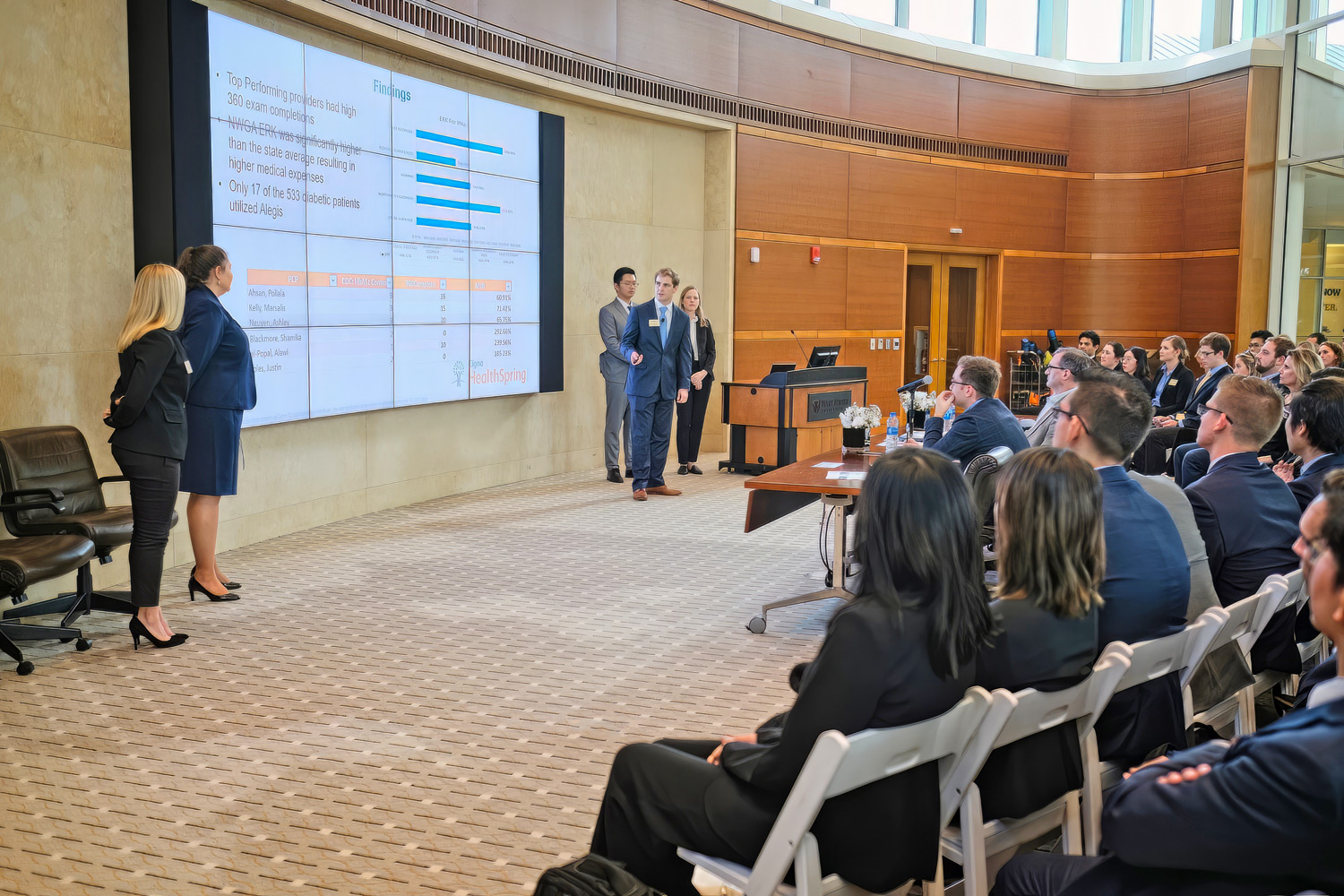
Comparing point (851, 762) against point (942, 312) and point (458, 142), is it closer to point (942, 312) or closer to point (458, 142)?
point (458, 142)

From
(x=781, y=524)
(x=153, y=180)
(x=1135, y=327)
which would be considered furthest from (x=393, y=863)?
(x=1135, y=327)

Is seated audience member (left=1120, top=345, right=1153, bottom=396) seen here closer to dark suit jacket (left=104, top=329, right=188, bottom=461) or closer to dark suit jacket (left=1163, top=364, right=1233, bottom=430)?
dark suit jacket (left=1163, top=364, right=1233, bottom=430)

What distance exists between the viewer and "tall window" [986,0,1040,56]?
44.4ft

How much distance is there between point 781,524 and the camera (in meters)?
7.86

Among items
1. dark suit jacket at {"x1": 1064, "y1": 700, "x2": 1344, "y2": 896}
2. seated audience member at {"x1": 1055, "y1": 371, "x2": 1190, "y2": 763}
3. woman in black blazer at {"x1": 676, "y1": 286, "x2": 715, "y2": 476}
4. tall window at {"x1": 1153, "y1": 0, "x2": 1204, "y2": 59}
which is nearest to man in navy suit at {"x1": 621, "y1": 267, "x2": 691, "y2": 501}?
woman in black blazer at {"x1": 676, "y1": 286, "x2": 715, "y2": 476}

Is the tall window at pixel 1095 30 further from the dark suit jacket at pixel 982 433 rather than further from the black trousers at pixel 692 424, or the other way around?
the dark suit jacket at pixel 982 433

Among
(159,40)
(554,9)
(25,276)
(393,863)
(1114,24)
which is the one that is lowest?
(393,863)

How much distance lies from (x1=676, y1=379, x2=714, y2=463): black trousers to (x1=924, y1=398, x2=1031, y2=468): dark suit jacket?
5194 millimetres

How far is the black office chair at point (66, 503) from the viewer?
4730mm

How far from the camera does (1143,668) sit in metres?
2.40

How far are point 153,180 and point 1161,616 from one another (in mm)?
5327

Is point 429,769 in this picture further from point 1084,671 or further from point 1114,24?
point 1114,24

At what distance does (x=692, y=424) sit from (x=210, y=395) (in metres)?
5.57

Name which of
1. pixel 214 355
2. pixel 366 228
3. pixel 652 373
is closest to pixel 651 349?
pixel 652 373
